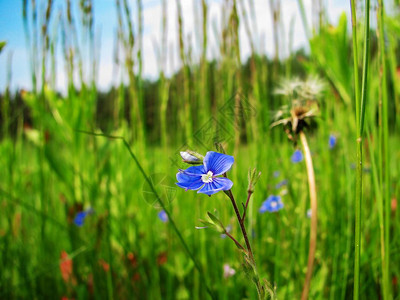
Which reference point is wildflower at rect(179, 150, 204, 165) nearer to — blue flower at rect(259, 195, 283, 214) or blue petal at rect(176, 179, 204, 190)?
blue petal at rect(176, 179, 204, 190)

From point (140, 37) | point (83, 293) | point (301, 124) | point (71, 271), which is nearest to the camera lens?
point (301, 124)

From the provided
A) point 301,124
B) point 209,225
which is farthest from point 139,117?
point 209,225

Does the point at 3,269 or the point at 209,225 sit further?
the point at 3,269

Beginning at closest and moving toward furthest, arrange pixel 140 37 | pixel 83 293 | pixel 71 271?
1. pixel 140 37
2. pixel 83 293
3. pixel 71 271

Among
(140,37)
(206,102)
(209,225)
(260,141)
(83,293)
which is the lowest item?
(83,293)

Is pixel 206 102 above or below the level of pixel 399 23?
below

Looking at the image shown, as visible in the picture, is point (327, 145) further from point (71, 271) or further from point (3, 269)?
point (3, 269)

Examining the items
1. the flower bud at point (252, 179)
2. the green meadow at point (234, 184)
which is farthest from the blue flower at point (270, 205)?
the flower bud at point (252, 179)
